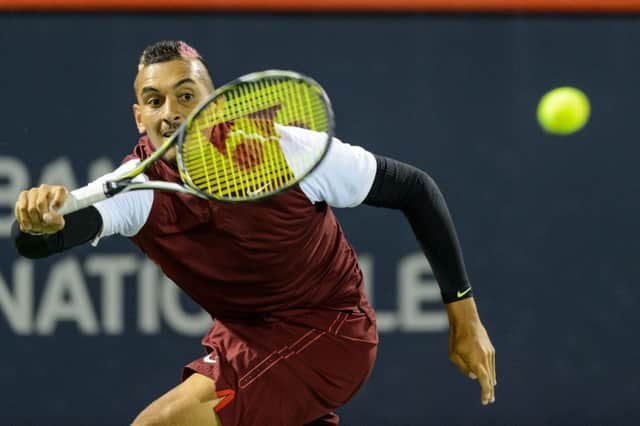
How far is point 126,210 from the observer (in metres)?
2.79

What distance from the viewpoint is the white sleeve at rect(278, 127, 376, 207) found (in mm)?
2877

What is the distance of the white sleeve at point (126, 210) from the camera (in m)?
2.72

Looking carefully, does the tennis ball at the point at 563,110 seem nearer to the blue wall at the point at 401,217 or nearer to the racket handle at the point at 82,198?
the blue wall at the point at 401,217

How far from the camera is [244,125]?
2.79 m

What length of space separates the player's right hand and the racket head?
0.36m

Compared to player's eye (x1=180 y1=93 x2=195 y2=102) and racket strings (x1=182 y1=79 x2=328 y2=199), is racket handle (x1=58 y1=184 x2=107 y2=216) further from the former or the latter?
player's eye (x1=180 y1=93 x2=195 y2=102)

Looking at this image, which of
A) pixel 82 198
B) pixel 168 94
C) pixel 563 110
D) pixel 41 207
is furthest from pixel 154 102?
pixel 563 110

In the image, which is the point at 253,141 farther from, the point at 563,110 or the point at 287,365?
the point at 563,110

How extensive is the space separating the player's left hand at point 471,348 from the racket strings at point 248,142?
1.83 ft

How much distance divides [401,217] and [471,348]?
136 centimetres

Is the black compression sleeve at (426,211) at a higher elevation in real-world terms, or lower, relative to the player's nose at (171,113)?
lower

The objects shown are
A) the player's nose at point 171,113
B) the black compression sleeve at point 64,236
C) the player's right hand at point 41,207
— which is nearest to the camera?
the player's right hand at point 41,207

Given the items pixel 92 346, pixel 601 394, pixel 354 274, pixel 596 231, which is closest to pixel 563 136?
pixel 596 231

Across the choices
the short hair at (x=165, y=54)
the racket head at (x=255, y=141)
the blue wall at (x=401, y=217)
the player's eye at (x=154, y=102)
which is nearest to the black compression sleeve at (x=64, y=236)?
the racket head at (x=255, y=141)
